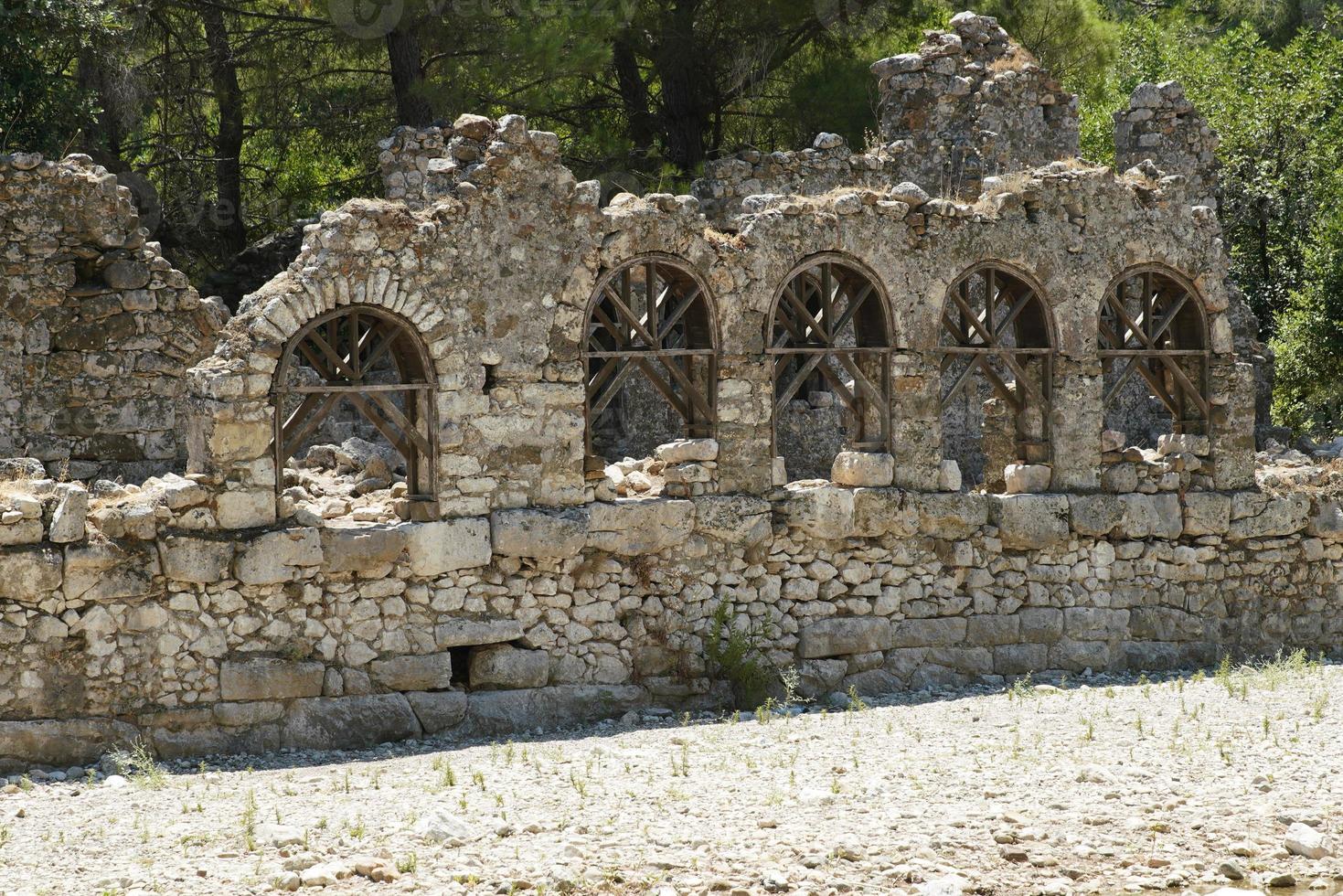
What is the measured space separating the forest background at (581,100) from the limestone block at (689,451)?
8.93 meters

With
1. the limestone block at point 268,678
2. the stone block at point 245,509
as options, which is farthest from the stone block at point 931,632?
the stone block at point 245,509

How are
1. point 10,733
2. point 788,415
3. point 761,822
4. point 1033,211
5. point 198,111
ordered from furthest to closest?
point 198,111 → point 788,415 → point 1033,211 → point 10,733 → point 761,822

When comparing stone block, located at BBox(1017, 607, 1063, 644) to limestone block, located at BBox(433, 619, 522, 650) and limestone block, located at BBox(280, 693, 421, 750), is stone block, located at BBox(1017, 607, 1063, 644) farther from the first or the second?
limestone block, located at BBox(280, 693, 421, 750)

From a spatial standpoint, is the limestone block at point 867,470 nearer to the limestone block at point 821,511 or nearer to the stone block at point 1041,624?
the limestone block at point 821,511

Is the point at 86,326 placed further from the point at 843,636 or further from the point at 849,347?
the point at 843,636

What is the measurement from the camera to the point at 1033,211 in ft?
42.9

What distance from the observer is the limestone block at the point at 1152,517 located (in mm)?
13305

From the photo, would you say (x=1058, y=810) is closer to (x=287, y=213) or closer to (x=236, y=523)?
(x=236, y=523)

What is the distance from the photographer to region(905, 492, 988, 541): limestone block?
1256 cm

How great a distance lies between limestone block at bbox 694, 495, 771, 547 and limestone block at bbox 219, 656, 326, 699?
3.03 metres

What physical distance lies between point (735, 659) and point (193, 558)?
4.01 metres

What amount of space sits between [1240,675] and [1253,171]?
13.0 metres

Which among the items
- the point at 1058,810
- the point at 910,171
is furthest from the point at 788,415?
the point at 1058,810

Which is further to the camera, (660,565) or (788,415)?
(788,415)
